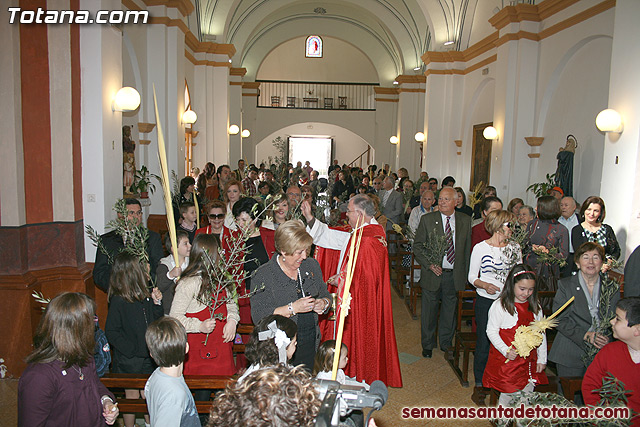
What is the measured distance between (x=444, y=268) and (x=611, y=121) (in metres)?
3.14

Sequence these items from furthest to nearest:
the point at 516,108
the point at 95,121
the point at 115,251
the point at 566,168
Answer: the point at 516,108, the point at 566,168, the point at 95,121, the point at 115,251

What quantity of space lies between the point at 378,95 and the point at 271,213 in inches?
770

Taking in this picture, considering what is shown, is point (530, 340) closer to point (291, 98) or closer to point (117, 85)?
point (117, 85)

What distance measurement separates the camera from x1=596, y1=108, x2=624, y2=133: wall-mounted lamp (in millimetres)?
6426

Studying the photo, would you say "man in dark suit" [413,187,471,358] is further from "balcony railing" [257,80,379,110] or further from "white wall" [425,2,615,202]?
"balcony railing" [257,80,379,110]

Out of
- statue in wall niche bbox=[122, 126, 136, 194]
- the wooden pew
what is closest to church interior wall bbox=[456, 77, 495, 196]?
statue in wall niche bbox=[122, 126, 136, 194]

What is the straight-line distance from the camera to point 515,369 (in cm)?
407

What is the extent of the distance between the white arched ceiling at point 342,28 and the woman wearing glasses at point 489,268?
622 inches

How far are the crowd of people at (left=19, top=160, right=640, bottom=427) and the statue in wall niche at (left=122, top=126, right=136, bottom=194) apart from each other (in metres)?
2.94

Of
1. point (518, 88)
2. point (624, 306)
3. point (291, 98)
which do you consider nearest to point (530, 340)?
point (624, 306)

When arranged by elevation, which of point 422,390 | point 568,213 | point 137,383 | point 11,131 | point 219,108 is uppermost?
point 219,108

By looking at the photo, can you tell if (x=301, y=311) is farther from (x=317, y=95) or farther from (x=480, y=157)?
(x=317, y=95)

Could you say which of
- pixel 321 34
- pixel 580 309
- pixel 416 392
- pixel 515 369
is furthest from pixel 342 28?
pixel 515 369

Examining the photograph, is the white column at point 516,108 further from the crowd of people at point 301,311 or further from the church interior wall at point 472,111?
the crowd of people at point 301,311
